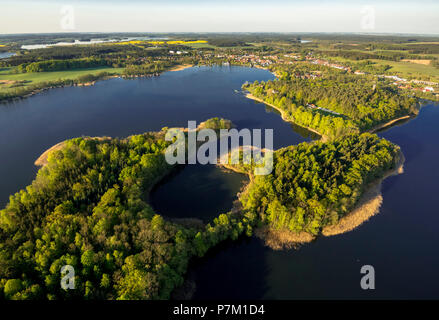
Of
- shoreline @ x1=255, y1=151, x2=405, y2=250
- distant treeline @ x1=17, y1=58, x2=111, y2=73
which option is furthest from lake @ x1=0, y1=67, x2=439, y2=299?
distant treeline @ x1=17, y1=58, x2=111, y2=73

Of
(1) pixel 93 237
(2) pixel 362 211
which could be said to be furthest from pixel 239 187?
(1) pixel 93 237

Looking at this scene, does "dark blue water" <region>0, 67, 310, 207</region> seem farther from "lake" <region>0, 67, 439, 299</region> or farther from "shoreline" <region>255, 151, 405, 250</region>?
"shoreline" <region>255, 151, 405, 250</region>

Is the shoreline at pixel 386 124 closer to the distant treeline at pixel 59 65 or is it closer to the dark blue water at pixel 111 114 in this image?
the dark blue water at pixel 111 114

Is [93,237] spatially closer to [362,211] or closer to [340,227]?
[340,227]

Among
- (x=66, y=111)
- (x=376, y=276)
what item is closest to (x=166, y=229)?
(x=376, y=276)

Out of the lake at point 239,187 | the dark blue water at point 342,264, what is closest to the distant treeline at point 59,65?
the lake at point 239,187

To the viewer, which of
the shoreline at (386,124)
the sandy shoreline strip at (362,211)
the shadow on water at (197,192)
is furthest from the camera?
the shoreline at (386,124)
